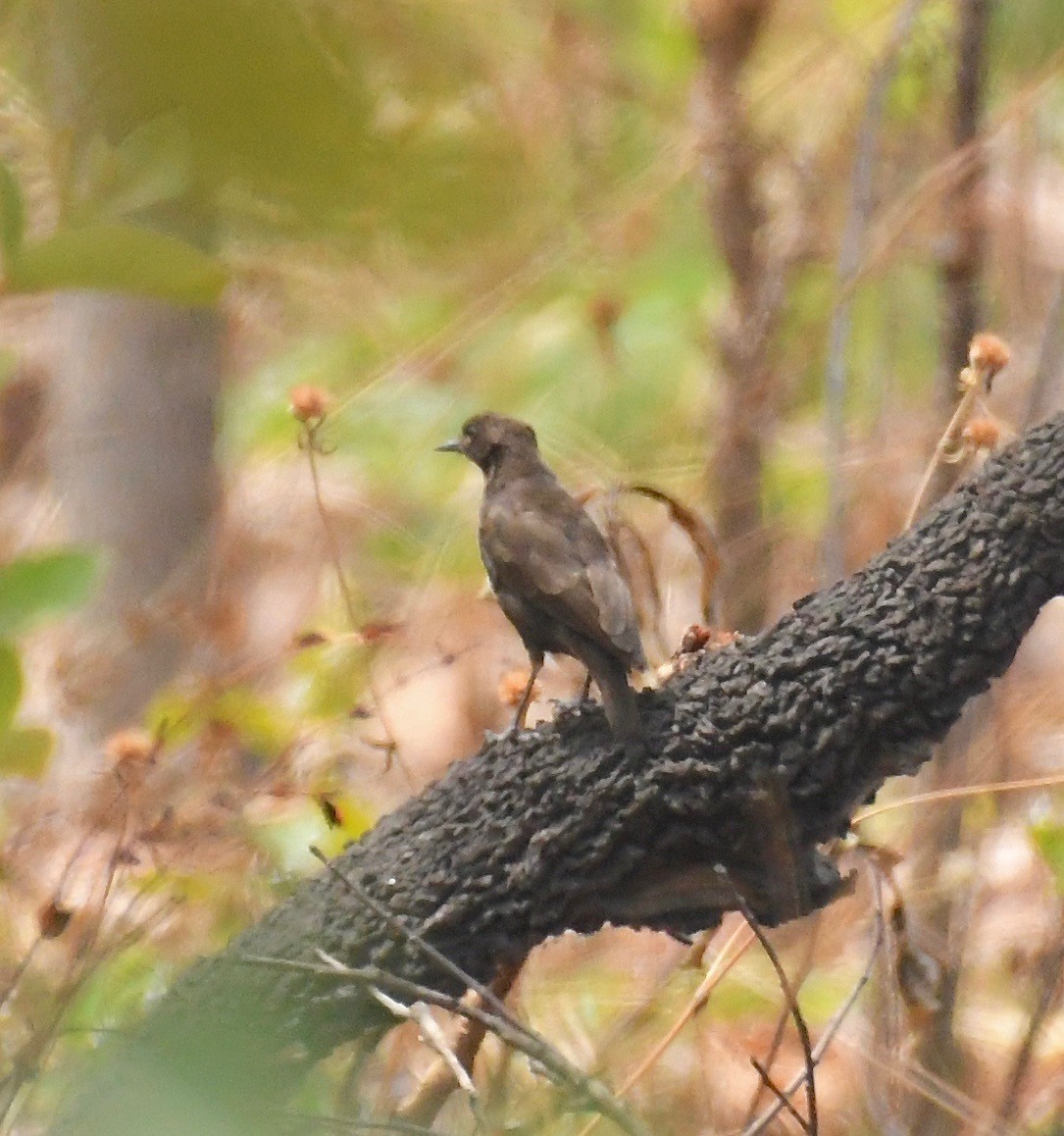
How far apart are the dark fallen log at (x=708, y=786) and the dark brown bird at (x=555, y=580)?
6 centimetres

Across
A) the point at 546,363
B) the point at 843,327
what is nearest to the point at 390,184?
the point at 843,327

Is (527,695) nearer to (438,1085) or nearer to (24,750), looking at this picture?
(438,1085)

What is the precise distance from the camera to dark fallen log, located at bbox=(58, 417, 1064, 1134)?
183 centimetres

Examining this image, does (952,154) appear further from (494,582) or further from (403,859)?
(403,859)

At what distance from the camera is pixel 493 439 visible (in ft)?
8.63

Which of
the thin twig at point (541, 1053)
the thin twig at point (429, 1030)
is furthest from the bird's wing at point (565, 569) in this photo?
the thin twig at point (541, 1053)

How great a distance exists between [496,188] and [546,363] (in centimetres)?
435

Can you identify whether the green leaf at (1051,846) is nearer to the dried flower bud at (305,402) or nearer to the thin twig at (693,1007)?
the thin twig at (693,1007)

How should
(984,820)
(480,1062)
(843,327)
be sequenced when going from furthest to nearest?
(984,820), (843,327), (480,1062)

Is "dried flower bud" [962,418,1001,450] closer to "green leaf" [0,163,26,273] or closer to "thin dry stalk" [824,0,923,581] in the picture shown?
"thin dry stalk" [824,0,923,581]

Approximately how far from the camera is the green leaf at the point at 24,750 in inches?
42.9

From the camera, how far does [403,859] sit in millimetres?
1998

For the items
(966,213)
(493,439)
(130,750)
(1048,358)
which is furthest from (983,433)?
(966,213)

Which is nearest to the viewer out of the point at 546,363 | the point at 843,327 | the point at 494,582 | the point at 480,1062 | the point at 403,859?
the point at 403,859
